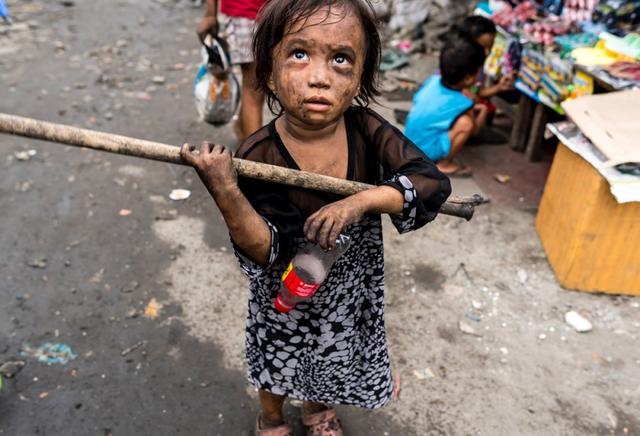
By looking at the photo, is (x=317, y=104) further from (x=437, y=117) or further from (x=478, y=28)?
(x=478, y=28)

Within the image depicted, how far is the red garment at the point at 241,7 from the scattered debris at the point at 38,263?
177cm

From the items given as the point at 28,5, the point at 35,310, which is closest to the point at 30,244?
the point at 35,310

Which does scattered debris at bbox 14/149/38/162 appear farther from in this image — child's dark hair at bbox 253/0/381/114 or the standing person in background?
child's dark hair at bbox 253/0/381/114

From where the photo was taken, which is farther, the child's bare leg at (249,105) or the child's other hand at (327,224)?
the child's bare leg at (249,105)

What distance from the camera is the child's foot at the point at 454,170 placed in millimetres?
3922

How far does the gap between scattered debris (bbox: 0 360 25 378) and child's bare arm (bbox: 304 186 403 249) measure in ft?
5.89

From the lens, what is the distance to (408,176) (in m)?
1.31

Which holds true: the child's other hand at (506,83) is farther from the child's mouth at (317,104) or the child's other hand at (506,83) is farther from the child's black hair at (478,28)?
the child's mouth at (317,104)

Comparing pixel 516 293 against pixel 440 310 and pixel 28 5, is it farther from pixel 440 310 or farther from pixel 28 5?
pixel 28 5

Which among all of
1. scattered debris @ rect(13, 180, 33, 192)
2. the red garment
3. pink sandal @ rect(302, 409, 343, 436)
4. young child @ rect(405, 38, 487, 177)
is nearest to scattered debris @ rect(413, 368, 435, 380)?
pink sandal @ rect(302, 409, 343, 436)

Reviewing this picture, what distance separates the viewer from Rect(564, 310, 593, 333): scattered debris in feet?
8.57

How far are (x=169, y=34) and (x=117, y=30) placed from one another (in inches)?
26.2

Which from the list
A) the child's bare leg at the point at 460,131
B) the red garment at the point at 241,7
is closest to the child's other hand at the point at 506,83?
the child's bare leg at the point at 460,131

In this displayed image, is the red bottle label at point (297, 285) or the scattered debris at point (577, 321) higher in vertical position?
the red bottle label at point (297, 285)
